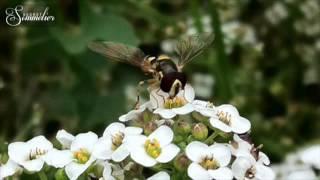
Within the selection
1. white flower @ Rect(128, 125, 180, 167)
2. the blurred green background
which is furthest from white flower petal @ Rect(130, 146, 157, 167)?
the blurred green background

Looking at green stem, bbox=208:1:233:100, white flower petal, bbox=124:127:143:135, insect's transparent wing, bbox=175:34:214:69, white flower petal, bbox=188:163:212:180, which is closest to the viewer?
white flower petal, bbox=188:163:212:180

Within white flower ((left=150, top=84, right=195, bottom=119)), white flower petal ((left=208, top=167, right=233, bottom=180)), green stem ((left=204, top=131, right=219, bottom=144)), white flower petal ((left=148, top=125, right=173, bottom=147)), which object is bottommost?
white flower petal ((left=208, top=167, right=233, bottom=180))

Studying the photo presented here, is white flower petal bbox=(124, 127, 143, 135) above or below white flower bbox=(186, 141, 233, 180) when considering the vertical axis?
above

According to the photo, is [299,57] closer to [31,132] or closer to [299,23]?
[299,23]

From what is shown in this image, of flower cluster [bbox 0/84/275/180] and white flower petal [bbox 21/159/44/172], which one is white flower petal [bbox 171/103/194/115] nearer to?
flower cluster [bbox 0/84/275/180]

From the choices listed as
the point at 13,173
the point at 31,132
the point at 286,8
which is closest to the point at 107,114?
the point at 31,132

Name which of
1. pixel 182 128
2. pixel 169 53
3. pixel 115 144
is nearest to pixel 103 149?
pixel 115 144

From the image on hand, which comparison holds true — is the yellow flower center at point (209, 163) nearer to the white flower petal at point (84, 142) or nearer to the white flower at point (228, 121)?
the white flower at point (228, 121)
